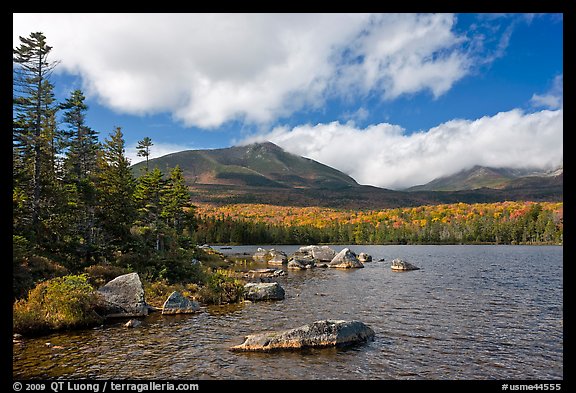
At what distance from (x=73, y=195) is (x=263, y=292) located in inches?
824

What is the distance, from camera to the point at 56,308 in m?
21.2

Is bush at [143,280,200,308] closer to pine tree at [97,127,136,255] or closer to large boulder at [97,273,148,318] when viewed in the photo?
large boulder at [97,273,148,318]

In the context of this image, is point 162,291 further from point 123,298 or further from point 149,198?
point 149,198

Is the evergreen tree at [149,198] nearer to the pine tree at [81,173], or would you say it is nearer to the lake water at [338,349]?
the pine tree at [81,173]

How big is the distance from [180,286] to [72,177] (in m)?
16.3

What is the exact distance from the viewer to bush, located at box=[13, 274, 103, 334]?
65.1 feet

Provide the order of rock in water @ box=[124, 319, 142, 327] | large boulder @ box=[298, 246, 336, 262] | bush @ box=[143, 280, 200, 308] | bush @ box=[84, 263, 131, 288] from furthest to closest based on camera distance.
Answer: large boulder @ box=[298, 246, 336, 262], bush @ box=[143, 280, 200, 308], bush @ box=[84, 263, 131, 288], rock in water @ box=[124, 319, 142, 327]

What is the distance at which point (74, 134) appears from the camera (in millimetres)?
42062

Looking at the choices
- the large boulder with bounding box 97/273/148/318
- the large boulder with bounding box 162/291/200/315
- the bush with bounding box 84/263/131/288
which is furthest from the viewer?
the bush with bounding box 84/263/131/288

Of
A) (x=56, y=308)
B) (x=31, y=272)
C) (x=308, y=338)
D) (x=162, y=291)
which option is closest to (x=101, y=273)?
(x=162, y=291)

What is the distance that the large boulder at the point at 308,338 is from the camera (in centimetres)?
1816

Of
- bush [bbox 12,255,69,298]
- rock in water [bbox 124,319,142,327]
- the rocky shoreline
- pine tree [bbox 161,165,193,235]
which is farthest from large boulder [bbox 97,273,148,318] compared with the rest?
pine tree [bbox 161,165,193,235]

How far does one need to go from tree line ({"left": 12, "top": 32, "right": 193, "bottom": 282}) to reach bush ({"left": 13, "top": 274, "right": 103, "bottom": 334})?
3.57 meters
